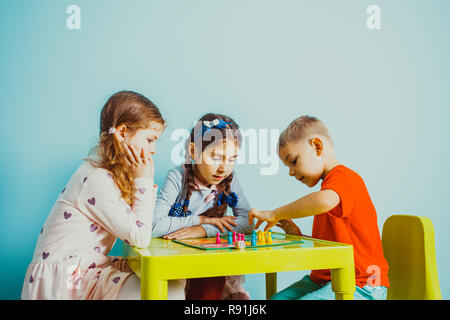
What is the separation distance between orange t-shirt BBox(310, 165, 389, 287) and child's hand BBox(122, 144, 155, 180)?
1.40ft

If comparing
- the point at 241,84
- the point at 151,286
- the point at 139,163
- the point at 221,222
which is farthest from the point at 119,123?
the point at 241,84

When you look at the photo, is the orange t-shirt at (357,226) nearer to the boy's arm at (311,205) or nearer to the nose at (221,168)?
the boy's arm at (311,205)

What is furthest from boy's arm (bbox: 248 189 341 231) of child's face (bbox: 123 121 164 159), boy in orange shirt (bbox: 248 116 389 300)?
child's face (bbox: 123 121 164 159)

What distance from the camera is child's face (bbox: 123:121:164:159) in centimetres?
109

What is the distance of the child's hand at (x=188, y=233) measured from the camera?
1062 millimetres

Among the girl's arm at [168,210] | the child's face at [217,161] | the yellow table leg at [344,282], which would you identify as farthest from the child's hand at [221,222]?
the yellow table leg at [344,282]

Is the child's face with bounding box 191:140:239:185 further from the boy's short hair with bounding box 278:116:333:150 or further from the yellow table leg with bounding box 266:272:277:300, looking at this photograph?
the yellow table leg with bounding box 266:272:277:300

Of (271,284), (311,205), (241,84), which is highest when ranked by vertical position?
(241,84)

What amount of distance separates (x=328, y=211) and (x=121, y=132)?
0.55 metres

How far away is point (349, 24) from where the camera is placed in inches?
68.9

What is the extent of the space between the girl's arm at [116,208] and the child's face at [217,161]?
27 cm

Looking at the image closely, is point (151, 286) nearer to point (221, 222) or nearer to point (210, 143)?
point (221, 222)

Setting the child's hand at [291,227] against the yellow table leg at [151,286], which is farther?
the child's hand at [291,227]

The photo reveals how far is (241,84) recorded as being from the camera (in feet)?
5.23
